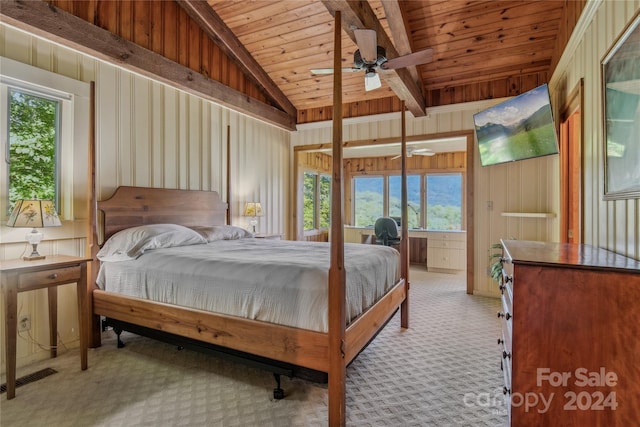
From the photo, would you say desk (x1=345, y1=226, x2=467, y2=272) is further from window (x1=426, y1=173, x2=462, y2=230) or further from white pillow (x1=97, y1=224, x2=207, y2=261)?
white pillow (x1=97, y1=224, x2=207, y2=261)

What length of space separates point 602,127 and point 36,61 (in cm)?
419

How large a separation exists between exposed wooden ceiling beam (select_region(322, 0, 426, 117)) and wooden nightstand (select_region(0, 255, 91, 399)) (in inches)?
103

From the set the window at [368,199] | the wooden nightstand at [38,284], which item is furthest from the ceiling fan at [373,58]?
the window at [368,199]

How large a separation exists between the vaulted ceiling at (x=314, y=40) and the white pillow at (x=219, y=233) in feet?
5.54

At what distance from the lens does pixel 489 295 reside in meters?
4.46

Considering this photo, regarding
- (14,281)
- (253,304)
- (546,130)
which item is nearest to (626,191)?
(546,130)

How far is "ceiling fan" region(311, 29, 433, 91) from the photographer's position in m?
2.34

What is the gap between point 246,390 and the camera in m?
2.12

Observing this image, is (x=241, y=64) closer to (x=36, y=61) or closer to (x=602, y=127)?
(x=36, y=61)

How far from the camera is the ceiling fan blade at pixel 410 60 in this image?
2.44 m

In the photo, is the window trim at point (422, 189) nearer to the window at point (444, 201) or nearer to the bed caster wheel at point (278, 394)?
the window at point (444, 201)

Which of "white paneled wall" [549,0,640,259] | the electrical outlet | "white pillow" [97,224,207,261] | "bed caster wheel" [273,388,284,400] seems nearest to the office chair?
"white paneled wall" [549,0,640,259]

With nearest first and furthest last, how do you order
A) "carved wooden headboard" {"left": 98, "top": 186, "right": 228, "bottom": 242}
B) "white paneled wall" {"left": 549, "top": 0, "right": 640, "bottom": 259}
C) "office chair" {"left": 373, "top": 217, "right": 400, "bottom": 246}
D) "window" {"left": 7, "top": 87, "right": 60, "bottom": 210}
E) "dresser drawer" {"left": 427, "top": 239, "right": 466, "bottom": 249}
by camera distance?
"white paneled wall" {"left": 549, "top": 0, "right": 640, "bottom": 259} < "window" {"left": 7, "top": 87, "right": 60, "bottom": 210} < "carved wooden headboard" {"left": 98, "top": 186, "right": 228, "bottom": 242} < "office chair" {"left": 373, "top": 217, "right": 400, "bottom": 246} < "dresser drawer" {"left": 427, "top": 239, "right": 466, "bottom": 249}

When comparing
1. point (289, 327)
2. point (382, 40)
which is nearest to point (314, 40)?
point (382, 40)
